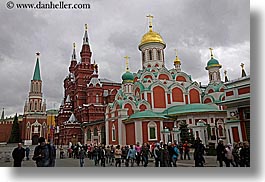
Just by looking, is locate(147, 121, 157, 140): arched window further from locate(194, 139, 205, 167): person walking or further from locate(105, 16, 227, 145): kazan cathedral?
locate(194, 139, 205, 167): person walking

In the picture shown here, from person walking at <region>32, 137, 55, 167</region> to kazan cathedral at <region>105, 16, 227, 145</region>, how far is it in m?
8.23

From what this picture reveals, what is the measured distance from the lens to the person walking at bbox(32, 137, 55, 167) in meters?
5.44

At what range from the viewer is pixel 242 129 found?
25.3 ft

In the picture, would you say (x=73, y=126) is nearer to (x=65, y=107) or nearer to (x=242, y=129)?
(x=65, y=107)

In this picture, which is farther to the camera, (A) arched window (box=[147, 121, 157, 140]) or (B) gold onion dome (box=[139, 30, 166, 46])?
(B) gold onion dome (box=[139, 30, 166, 46])

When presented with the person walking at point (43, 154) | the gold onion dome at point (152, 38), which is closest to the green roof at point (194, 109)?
the gold onion dome at point (152, 38)

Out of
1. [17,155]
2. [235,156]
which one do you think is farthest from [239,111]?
[17,155]

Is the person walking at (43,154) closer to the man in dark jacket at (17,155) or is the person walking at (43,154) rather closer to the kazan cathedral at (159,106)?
the man in dark jacket at (17,155)

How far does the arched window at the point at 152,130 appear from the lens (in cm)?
1455

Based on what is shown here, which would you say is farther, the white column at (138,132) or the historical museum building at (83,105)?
the historical museum building at (83,105)

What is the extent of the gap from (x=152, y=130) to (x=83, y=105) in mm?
11513

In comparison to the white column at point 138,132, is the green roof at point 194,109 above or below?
above

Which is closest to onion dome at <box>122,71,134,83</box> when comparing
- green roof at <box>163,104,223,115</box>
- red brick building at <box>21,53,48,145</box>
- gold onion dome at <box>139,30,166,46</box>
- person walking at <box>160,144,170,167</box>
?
gold onion dome at <box>139,30,166,46</box>

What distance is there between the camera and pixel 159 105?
17.1 metres
